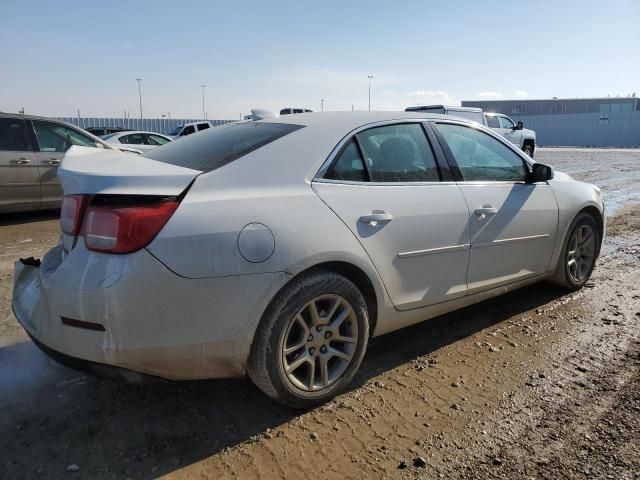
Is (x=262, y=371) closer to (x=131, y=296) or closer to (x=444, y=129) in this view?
(x=131, y=296)

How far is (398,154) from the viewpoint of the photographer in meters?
3.16

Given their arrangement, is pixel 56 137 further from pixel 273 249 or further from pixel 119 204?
pixel 273 249

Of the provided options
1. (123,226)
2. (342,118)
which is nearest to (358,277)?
(342,118)

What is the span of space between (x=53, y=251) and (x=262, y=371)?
Result: 129 centimetres

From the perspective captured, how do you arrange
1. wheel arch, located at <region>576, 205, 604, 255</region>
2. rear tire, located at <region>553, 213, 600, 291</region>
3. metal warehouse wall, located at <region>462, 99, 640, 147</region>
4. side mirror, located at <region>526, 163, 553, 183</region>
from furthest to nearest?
metal warehouse wall, located at <region>462, 99, 640, 147</region>, wheel arch, located at <region>576, 205, 604, 255</region>, rear tire, located at <region>553, 213, 600, 291</region>, side mirror, located at <region>526, 163, 553, 183</region>

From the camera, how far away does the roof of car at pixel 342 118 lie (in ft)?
9.81

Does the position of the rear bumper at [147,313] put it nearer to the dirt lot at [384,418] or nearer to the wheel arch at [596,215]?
the dirt lot at [384,418]

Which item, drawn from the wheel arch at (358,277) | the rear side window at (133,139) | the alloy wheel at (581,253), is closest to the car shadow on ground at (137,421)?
the wheel arch at (358,277)

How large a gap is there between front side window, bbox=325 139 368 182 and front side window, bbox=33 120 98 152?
21.2ft

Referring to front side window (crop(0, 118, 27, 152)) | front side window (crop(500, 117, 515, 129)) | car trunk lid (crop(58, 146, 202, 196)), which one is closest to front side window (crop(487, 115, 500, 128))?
front side window (crop(500, 117, 515, 129))

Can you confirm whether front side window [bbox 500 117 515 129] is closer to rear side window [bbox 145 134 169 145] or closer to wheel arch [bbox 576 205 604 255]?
rear side window [bbox 145 134 169 145]

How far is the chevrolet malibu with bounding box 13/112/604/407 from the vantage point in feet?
7.07

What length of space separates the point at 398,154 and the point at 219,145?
1119mm

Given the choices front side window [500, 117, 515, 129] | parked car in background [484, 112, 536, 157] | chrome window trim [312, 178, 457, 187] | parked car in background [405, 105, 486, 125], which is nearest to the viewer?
chrome window trim [312, 178, 457, 187]
